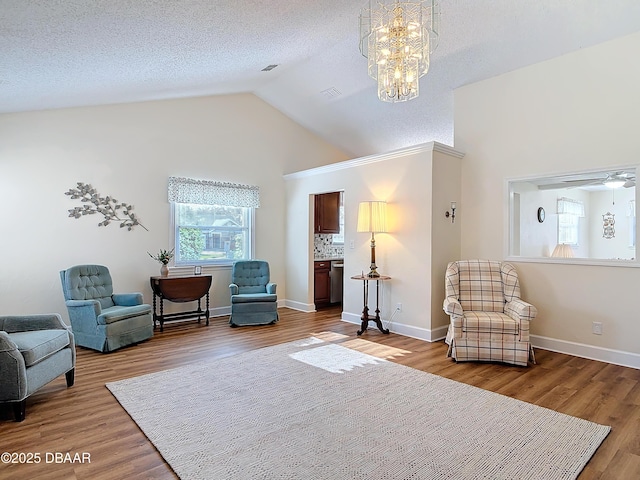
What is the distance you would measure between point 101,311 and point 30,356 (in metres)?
1.50

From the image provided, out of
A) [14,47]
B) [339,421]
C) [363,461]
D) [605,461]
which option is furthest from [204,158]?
[605,461]

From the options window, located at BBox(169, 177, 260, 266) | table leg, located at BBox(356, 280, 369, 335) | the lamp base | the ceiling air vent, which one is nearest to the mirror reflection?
the lamp base

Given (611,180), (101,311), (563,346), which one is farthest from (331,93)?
(563,346)

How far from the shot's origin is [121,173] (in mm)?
4758

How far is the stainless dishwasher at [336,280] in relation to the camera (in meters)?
6.51

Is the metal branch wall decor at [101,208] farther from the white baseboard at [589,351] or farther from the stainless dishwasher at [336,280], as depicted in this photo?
the white baseboard at [589,351]

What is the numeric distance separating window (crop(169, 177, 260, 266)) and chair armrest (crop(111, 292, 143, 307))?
0.98m

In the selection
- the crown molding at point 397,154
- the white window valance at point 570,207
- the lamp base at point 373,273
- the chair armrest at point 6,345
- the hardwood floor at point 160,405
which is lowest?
the hardwood floor at point 160,405

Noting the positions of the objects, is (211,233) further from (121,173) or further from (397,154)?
(397,154)

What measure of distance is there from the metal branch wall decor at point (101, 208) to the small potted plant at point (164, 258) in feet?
1.43

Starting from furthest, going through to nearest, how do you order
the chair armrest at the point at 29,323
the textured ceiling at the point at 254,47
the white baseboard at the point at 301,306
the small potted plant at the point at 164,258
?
the white baseboard at the point at 301,306 → the small potted plant at the point at 164,258 → the chair armrest at the point at 29,323 → the textured ceiling at the point at 254,47

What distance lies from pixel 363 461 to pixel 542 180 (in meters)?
3.61

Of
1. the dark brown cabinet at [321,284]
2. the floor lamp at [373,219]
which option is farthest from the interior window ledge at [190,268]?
the floor lamp at [373,219]

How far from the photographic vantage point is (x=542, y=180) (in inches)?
161
